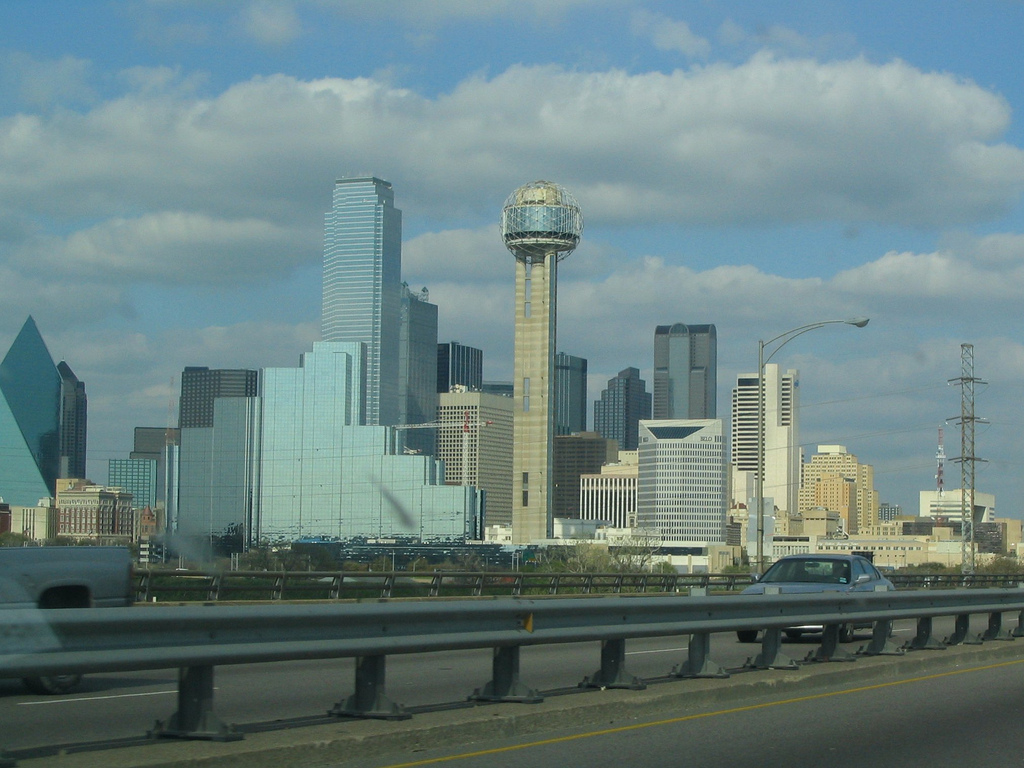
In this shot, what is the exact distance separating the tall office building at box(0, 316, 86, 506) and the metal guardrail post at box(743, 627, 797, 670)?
138 ft

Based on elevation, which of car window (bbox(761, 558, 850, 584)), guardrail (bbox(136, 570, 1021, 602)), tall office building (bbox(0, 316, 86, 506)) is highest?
tall office building (bbox(0, 316, 86, 506))

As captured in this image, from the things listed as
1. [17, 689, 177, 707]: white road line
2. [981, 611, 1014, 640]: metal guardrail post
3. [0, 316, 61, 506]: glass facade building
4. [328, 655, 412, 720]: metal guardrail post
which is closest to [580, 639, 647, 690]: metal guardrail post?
[328, 655, 412, 720]: metal guardrail post

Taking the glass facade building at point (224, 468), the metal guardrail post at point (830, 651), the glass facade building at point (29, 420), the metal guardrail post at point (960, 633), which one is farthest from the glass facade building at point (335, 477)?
the metal guardrail post at point (830, 651)

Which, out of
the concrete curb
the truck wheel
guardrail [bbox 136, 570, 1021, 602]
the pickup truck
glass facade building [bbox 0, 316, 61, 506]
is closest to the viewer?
the concrete curb

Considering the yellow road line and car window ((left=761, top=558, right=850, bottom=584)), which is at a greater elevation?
car window ((left=761, top=558, right=850, bottom=584))

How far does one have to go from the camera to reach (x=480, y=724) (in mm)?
9625

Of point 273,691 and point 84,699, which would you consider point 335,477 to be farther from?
point 84,699

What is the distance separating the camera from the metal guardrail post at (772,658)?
548 inches

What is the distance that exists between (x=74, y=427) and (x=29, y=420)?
37.7m

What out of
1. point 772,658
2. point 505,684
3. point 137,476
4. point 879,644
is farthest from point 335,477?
point 505,684

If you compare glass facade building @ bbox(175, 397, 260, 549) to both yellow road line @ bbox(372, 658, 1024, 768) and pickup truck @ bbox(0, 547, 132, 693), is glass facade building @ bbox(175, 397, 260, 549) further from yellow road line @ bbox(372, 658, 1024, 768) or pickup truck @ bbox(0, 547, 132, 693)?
yellow road line @ bbox(372, 658, 1024, 768)

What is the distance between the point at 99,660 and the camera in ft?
25.8

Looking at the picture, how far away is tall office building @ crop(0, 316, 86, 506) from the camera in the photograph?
55.6 metres

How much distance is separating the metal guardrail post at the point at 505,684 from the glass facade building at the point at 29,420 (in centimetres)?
4371
